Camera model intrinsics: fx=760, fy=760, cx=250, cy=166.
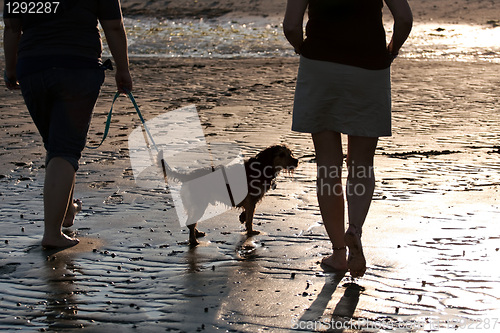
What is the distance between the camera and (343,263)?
4941 millimetres

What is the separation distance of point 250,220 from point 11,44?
2.21 m

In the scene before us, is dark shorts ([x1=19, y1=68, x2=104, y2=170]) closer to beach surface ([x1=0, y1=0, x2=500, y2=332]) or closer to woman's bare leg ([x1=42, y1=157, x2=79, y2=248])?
woman's bare leg ([x1=42, y1=157, x2=79, y2=248])

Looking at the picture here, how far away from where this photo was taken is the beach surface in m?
4.20

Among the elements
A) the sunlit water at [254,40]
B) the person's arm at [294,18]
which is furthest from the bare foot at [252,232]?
the sunlit water at [254,40]

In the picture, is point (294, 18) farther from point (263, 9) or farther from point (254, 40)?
point (263, 9)

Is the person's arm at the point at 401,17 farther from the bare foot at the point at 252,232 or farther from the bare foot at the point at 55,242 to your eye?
the bare foot at the point at 55,242

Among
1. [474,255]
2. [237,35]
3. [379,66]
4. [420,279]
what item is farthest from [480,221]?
[237,35]

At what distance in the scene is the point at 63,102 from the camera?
5410 millimetres

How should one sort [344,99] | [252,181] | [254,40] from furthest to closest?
[254,40]
[252,181]
[344,99]

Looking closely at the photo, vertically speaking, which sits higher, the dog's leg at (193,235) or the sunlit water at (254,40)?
the dog's leg at (193,235)

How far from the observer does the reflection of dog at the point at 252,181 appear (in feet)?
19.2

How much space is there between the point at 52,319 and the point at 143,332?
560 millimetres

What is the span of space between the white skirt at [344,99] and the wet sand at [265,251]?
950 millimetres

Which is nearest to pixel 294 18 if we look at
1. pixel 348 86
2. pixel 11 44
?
pixel 348 86
